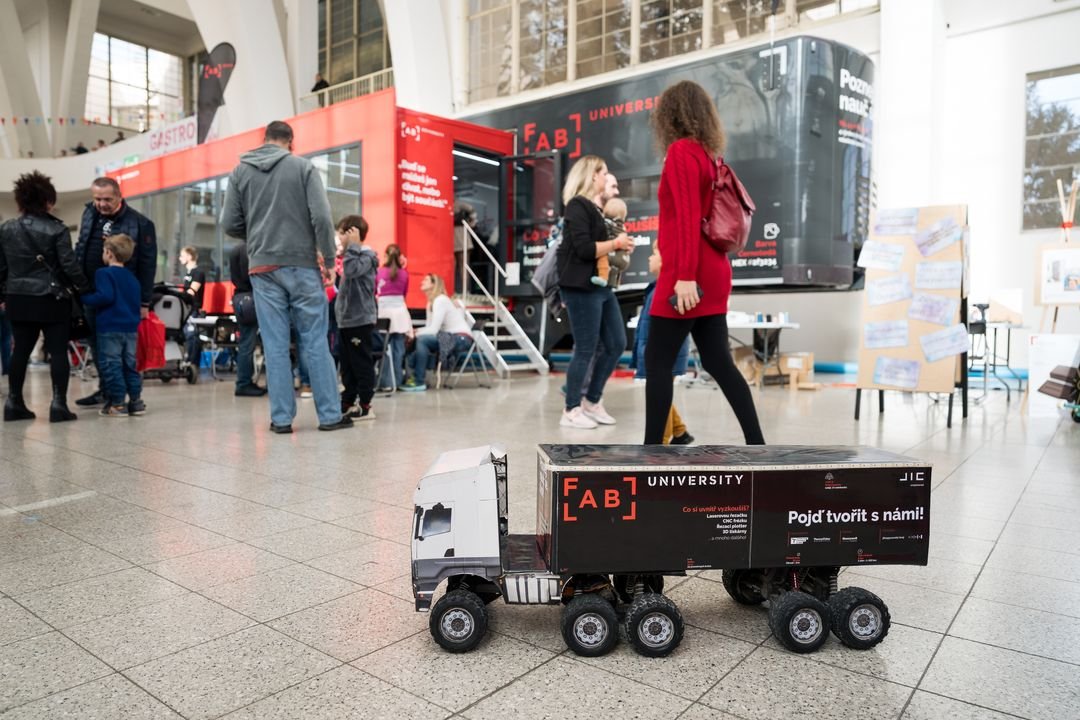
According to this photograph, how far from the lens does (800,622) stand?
5.14 feet

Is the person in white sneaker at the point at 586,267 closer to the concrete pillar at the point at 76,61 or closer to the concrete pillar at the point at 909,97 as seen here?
the concrete pillar at the point at 909,97

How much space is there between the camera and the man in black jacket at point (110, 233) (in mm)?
5355

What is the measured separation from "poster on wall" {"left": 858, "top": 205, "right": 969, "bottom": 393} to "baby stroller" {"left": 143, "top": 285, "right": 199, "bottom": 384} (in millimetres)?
7085

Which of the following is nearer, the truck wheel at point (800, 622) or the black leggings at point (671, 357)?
the truck wheel at point (800, 622)

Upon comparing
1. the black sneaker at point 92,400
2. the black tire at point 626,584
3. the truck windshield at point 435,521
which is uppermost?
the truck windshield at point 435,521

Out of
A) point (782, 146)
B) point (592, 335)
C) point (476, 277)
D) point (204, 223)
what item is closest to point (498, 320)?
point (476, 277)

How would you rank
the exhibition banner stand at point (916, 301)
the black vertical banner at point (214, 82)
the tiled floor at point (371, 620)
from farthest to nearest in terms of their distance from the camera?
1. the black vertical banner at point (214, 82)
2. the exhibition banner stand at point (916, 301)
3. the tiled floor at point (371, 620)

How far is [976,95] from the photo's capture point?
9883mm

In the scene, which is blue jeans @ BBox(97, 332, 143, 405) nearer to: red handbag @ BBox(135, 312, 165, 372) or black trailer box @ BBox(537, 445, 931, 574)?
red handbag @ BBox(135, 312, 165, 372)

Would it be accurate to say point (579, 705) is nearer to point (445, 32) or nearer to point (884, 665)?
point (884, 665)

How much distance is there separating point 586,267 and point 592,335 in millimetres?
435

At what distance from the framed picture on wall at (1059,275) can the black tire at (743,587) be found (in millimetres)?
6023

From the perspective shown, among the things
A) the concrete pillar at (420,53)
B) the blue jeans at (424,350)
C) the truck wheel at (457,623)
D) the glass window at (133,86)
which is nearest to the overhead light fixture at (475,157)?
the blue jeans at (424,350)

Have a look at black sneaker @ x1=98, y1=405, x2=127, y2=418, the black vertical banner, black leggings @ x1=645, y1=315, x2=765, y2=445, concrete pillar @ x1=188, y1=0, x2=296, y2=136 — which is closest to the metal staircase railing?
black sneaker @ x1=98, y1=405, x2=127, y2=418
